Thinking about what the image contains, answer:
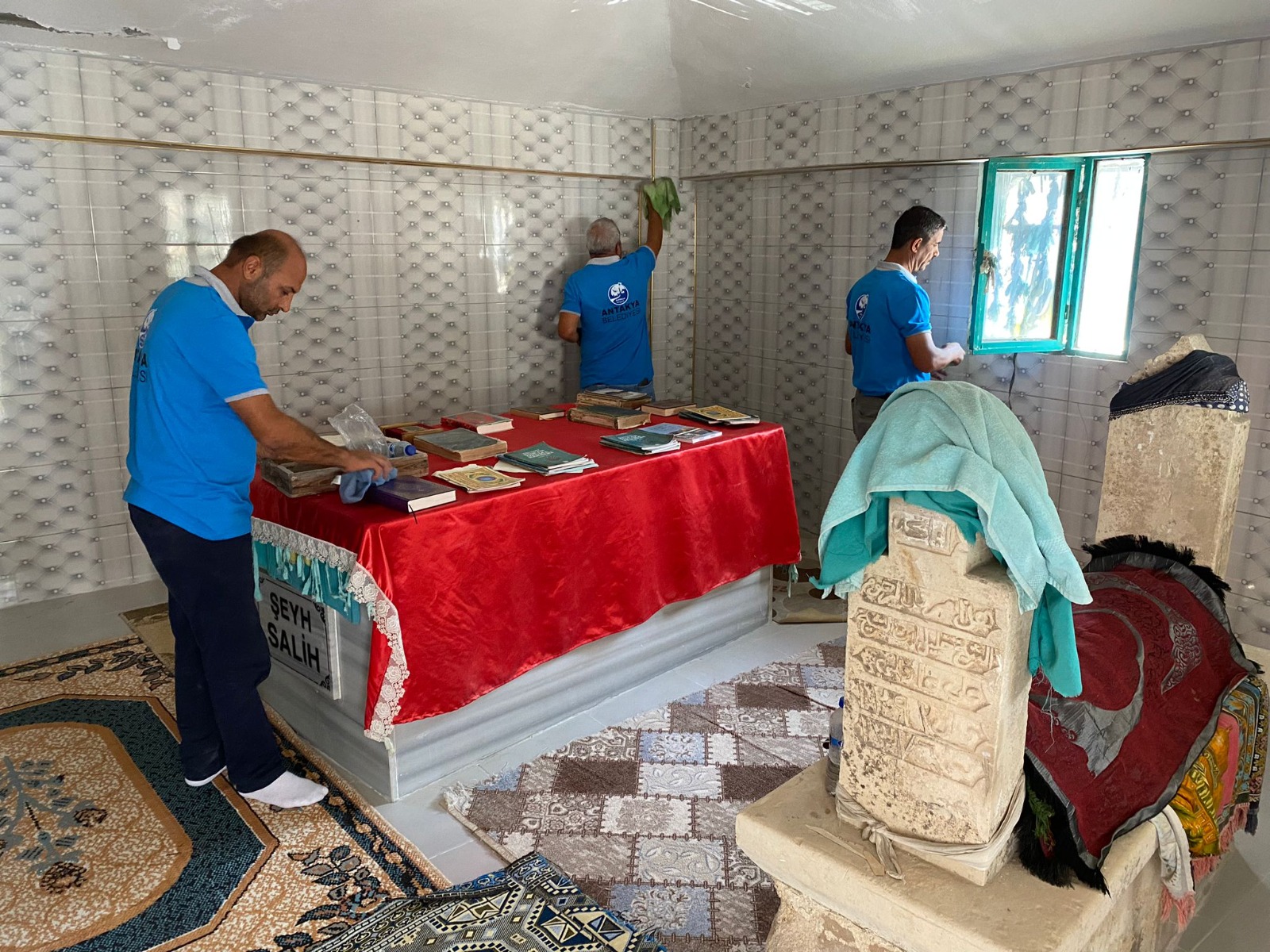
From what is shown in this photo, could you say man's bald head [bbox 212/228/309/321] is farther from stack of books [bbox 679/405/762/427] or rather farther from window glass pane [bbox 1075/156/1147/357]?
window glass pane [bbox 1075/156/1147/357]

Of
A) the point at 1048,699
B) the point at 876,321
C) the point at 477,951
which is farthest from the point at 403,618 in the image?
the point at 876,321

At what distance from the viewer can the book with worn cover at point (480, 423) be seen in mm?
4090

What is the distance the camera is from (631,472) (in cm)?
364

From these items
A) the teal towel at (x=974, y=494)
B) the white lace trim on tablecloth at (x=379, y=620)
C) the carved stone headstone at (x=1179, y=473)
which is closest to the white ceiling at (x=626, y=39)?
the carved stone headstone at (x=1179, y=473)

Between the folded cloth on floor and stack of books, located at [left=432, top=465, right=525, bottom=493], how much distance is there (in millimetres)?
2157

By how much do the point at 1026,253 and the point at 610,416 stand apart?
7.35 ft

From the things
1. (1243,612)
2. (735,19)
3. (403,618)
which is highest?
(735,19)

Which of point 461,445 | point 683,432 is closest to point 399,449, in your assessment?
point 461,445

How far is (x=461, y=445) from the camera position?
12.1 ft

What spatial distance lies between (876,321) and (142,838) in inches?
148

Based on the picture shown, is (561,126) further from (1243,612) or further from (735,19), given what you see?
(1243,612)

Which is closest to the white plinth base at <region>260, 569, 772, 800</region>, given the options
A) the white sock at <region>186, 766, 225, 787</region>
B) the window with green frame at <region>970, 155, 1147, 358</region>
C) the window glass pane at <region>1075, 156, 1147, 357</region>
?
the white sock at <region>186, 766, 225, 787</region>

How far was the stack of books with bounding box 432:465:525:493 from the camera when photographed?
3.21m

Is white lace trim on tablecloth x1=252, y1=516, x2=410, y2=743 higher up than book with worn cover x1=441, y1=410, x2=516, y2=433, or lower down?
lower down
